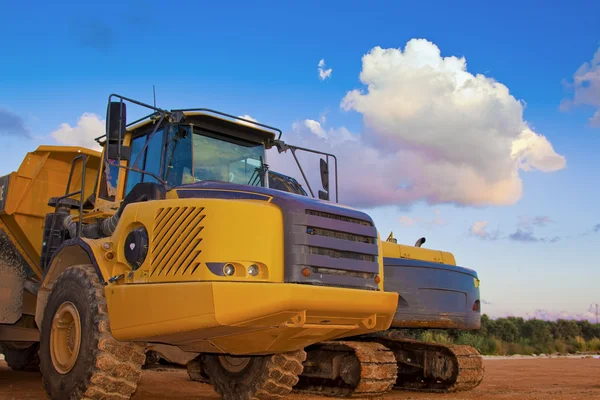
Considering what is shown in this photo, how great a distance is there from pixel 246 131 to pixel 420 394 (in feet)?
16.5

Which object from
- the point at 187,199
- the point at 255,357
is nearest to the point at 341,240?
the point at 187,199

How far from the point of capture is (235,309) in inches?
205

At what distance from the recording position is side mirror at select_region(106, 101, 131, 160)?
5.96 meters

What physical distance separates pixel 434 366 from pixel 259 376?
4004 mm

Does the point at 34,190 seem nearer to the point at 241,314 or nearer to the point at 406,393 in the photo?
the point at 241,314

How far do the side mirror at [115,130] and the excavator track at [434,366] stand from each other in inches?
229

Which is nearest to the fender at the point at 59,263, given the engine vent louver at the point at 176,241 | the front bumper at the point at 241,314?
the front bumper at the point at 241,314

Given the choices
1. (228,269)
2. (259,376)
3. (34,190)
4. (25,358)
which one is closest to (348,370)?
(259,376)

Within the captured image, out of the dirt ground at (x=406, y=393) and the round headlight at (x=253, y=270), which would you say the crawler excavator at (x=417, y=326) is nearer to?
the dirt ground at (x=406, y=393)

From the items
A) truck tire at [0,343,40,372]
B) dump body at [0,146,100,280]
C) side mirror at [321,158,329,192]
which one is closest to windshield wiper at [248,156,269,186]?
side mirror at [321,158,329,192]

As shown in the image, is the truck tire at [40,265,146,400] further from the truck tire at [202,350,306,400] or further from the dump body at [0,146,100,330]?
the dump body at [0,146,100,330]

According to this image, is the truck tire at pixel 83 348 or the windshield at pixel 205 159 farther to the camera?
the windshield at pixel 205 159

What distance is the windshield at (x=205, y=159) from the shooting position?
6.76 m

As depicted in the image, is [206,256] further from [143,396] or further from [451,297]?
[451,297]
